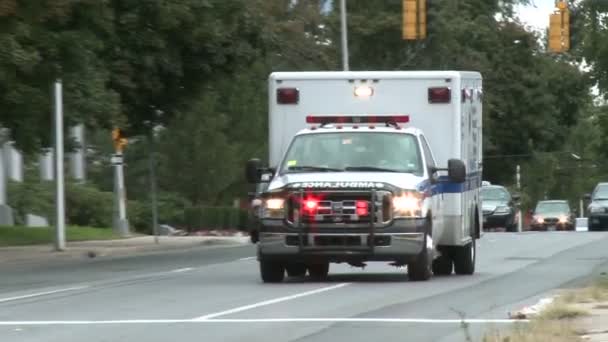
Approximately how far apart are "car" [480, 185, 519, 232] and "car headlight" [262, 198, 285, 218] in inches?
1297

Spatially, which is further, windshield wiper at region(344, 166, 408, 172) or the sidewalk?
the sidewalk

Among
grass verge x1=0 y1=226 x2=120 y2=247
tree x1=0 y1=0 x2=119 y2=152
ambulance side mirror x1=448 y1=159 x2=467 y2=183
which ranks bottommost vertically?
grass verge x1=0 y1=226 x2=120 y2=247

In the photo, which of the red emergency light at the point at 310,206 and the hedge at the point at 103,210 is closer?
the red emergency light at the point at 310,206

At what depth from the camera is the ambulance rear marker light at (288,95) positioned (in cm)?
2248

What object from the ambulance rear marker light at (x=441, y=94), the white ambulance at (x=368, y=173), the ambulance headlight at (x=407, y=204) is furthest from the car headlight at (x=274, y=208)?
the ambulance rear marker light at (x=441, y=94)

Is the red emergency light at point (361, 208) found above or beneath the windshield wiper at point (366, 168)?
beneath

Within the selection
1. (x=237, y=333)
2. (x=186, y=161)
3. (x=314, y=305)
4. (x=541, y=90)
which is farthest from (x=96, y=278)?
(x=541, y=90)

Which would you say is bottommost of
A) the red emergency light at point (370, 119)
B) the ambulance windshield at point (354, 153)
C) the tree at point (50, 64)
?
the ambulance windshield at point (354, 153)

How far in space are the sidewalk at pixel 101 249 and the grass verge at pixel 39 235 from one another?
75 centimetres

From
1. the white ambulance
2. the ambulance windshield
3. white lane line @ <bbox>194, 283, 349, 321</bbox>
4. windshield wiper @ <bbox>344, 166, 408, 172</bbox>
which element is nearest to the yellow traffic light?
the white ambulance

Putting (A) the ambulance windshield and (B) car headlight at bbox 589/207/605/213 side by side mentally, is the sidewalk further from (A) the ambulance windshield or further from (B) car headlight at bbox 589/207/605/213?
(B) car headlight at bbox 589/207/605/213

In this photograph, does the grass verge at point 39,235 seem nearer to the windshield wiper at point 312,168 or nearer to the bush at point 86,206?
the bush at point 86,206

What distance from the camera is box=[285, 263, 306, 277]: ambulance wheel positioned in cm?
2266

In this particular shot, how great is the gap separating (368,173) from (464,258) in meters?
3.58
